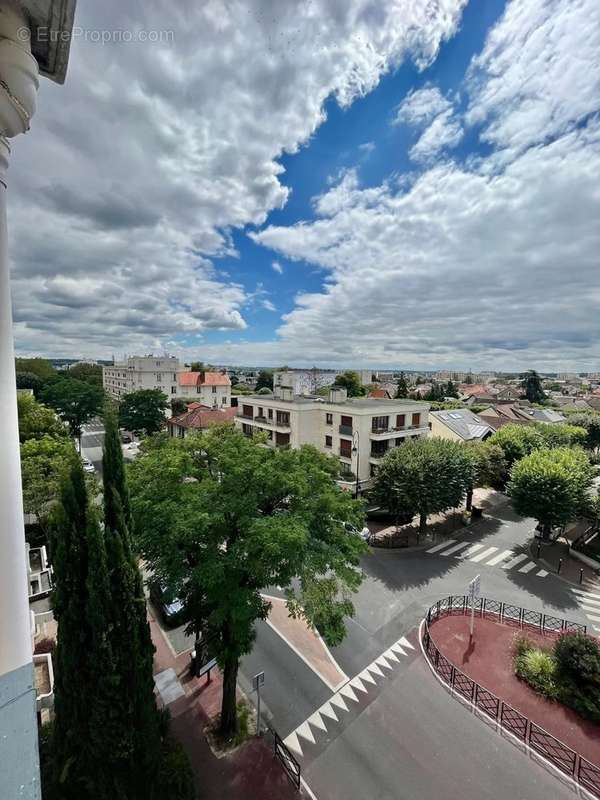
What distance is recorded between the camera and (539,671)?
43.1 ft

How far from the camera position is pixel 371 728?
1116 centimetres

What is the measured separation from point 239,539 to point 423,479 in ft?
52.8

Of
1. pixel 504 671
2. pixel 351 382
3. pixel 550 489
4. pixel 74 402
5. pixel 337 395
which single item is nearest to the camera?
pixel 504 671

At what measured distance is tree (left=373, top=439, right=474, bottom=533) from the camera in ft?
75.0

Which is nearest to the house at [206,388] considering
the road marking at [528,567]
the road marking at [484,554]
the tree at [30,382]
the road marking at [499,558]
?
the tree at [30,382]

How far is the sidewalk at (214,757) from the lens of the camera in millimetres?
9430

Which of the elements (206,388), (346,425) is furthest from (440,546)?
(206,388)

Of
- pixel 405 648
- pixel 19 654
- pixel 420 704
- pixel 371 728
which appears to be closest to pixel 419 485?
pixel 405 648

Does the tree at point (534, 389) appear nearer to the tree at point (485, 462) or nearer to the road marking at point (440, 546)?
the tree at point (485, 462)

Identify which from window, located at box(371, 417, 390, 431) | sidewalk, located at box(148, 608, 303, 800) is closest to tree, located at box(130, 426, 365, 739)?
sidewalk, located at box(148, 608, 303, 800)

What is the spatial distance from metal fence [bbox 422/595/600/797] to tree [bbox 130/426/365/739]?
6797 mm

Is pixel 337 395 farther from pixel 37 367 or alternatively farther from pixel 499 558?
pixel 37 367

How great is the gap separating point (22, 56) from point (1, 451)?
2.85 metres

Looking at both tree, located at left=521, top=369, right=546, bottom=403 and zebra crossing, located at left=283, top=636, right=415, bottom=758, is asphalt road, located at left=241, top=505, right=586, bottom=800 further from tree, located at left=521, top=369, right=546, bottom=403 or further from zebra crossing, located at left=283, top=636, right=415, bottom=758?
tree, located at left=521, top=369, right=546, bottom=403
